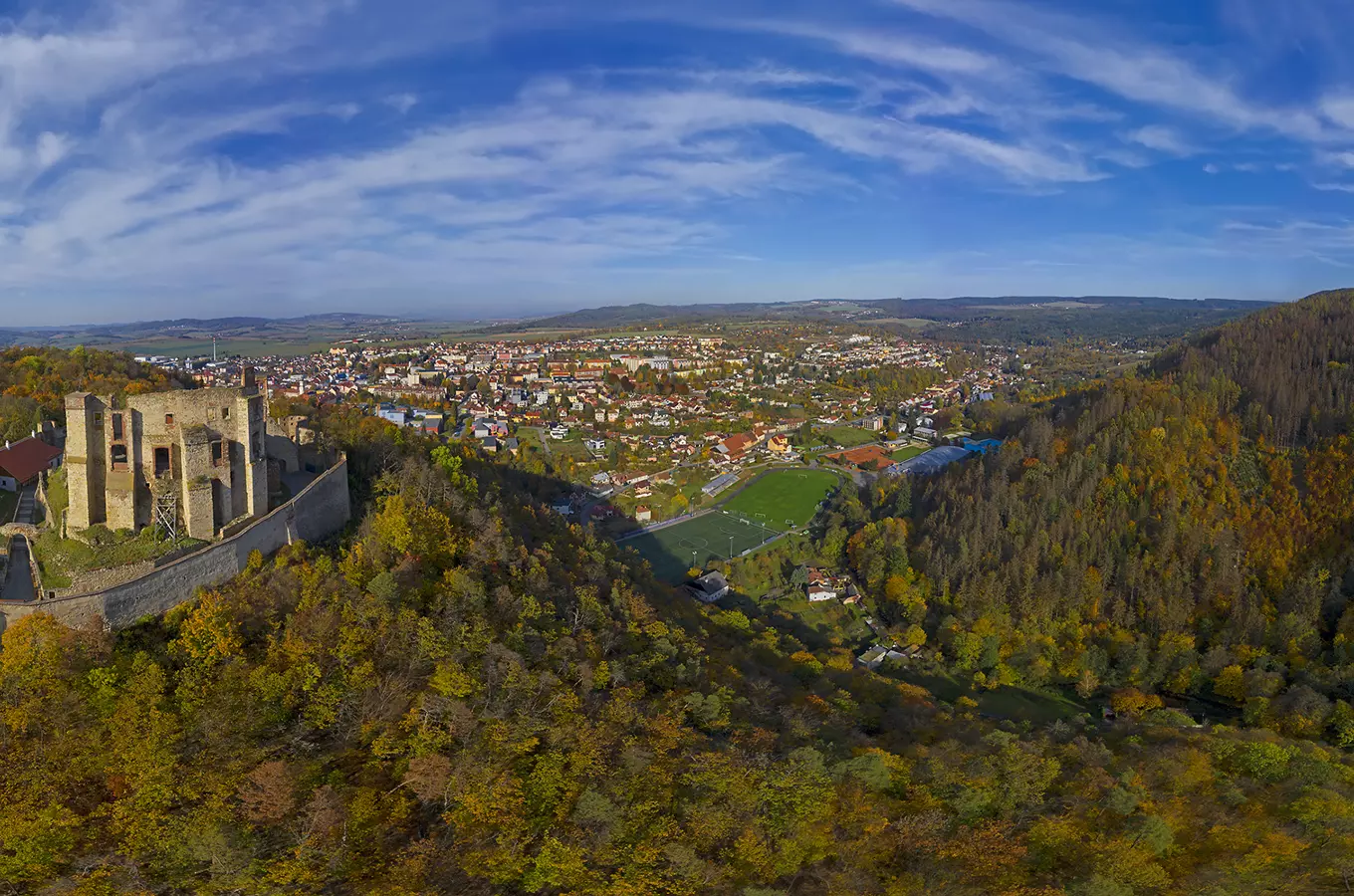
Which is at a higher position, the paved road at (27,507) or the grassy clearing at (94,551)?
the paved road at (27,507)

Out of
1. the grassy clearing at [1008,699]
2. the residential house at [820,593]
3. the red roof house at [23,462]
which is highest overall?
the red roof house at [23,462]

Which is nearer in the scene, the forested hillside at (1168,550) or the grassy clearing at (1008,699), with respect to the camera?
the grassy clearing at (1008,699)

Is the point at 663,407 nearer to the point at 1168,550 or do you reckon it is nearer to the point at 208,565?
the point at 1168,550

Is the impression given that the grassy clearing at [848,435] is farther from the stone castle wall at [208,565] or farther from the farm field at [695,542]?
the stone castle wall at [208,565]

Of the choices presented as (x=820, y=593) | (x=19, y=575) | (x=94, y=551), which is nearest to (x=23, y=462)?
(x=19, y=575)

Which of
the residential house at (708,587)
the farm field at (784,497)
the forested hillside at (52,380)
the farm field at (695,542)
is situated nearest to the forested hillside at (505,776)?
the residential house at (708,587)

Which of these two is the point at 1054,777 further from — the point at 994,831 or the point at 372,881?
the point at 372,881
